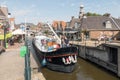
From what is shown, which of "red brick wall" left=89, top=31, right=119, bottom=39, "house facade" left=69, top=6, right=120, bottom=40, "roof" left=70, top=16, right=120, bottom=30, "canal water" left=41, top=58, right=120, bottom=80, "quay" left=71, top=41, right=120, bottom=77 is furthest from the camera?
"red brick wall" left=89, top=31, right=119, bottom=39

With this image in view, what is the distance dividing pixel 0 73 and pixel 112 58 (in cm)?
1162

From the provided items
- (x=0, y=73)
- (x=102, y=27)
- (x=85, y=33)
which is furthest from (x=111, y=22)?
(x=0, y=73)

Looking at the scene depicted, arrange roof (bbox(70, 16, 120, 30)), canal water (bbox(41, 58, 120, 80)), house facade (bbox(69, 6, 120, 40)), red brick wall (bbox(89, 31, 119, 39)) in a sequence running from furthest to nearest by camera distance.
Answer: red brick wall (bbox(89, 31, 119, 39)), roof (bbox(70, 16, 120, 30)), house facade (bbox(69, 6, 120, 40)), canal water (bbox(41, 58, 120, 80))

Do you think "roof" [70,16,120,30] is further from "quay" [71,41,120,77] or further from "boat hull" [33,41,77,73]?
"boat hull" [33,41,77,73]

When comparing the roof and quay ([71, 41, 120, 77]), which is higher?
the roof

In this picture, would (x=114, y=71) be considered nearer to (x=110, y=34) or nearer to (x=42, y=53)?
(x=42, y=53)

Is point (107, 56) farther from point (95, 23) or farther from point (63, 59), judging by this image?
point (95, 23)

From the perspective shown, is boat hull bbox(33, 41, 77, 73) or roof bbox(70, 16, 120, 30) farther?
roof bbox(70, 16, 120, 30)

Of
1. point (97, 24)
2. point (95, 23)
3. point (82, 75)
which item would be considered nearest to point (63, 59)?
point (82, 75)

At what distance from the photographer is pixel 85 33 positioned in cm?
5166

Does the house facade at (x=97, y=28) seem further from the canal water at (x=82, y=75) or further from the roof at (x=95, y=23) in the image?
the canal water at (x=82, y=75)

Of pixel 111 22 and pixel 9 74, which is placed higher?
pixel 111 22

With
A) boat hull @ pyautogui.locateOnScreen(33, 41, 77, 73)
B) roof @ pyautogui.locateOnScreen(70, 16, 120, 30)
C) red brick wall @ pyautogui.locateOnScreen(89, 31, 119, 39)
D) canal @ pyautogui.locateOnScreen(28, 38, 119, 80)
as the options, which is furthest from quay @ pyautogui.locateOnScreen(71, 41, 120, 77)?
red brick wall @ pyautogui.locateOnScreen(89, 31, 119, 39)

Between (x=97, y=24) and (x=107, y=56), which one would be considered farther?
(x=97, y=24)
